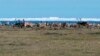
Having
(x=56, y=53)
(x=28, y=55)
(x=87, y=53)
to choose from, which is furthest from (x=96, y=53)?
(x=28, y=55)

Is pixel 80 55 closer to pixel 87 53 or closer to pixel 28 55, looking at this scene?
pixel 87 53

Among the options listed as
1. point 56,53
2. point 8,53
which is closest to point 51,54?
point 56,53

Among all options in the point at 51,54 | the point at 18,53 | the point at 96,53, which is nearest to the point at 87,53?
the point at 96,53

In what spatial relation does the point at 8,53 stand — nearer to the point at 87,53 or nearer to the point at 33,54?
the point at 33,54

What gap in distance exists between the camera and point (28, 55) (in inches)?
806

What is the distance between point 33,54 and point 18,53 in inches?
32.7

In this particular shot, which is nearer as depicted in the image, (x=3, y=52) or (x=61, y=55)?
(x=61, y=55)

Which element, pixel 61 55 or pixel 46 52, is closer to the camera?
pixel 61 55

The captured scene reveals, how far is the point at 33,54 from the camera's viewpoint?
20844mm

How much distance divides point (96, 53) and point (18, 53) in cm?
383

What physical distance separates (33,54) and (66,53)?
5.46ft

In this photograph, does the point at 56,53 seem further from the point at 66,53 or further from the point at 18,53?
the point at 18,53

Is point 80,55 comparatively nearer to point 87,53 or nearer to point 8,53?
point 87,53

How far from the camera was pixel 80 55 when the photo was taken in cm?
2041
